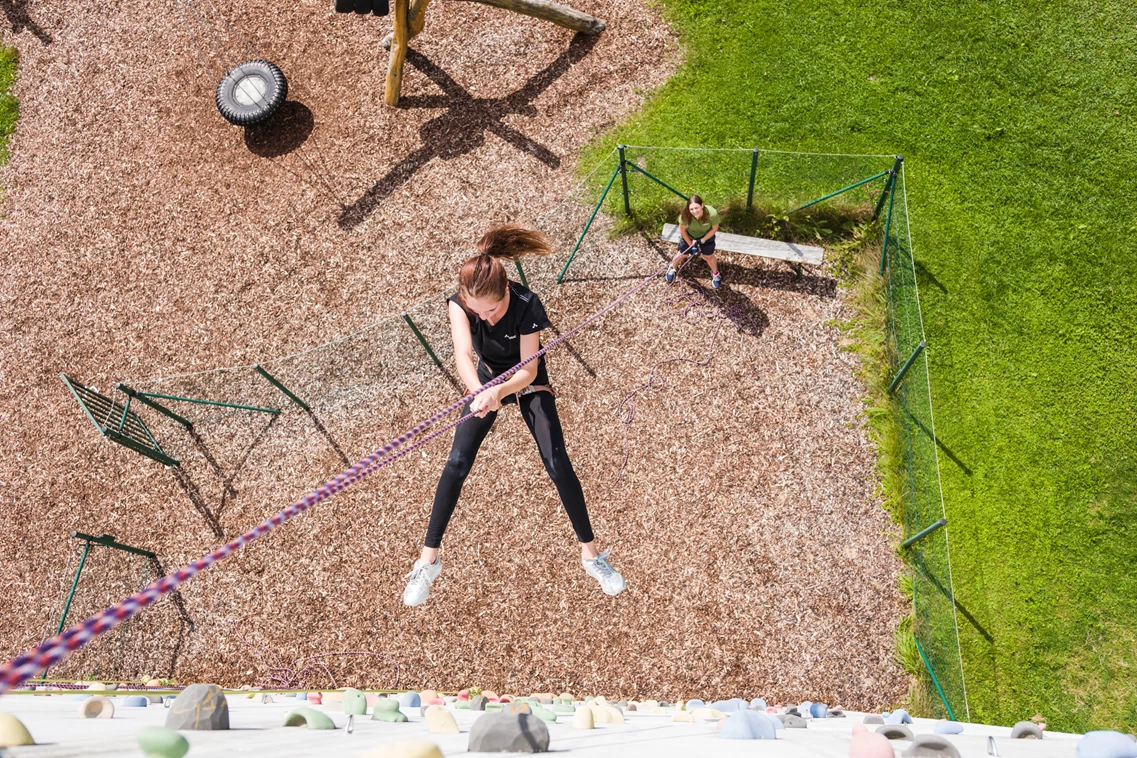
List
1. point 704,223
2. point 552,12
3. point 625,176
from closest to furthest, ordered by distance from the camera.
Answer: point 704,223 → point 625,176 → point 552,12

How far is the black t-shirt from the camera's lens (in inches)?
186

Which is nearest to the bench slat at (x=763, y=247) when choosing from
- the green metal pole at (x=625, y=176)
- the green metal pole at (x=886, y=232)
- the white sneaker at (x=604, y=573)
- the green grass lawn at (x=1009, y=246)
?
the green metal pole at (x=625, y=176)

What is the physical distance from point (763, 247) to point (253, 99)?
18.4 feet

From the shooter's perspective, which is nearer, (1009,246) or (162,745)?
(162,745)

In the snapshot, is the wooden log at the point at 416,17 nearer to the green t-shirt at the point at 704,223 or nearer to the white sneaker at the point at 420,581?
the green t-shirt at the point at 704,223

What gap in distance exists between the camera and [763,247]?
23.3 feet

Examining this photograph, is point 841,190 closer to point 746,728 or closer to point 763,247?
point 763,247

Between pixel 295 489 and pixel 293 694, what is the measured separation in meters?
2.05

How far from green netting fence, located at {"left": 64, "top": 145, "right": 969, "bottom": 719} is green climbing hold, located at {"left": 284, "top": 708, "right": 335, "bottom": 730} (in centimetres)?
408

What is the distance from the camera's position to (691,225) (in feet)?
21.7

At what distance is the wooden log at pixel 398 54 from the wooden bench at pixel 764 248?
3.28m

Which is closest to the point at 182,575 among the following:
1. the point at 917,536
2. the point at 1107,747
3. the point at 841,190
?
the point at 1107,747

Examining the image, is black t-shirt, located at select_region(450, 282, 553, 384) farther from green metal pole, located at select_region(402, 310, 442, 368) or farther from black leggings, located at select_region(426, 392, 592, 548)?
green metal pole, located at select_region(402, 310, 442, 368)

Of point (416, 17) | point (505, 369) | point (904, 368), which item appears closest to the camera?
point (505, 369)
